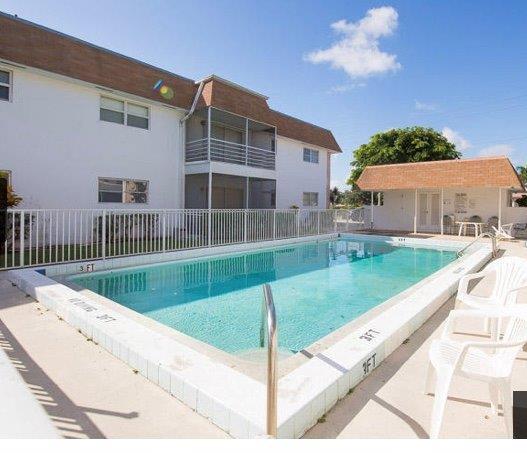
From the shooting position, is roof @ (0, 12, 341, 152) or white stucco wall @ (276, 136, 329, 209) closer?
roof @ (0, 12, 341, 152)

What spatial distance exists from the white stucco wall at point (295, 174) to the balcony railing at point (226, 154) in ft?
5.11

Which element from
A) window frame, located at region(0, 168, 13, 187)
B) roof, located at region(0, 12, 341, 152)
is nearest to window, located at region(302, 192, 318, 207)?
roof, located at region(0, 12, 341, 152)

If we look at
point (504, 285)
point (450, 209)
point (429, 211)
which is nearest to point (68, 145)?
point (504, 285)

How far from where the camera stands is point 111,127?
14.2 meters

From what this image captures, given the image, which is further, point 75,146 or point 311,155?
point 311,155

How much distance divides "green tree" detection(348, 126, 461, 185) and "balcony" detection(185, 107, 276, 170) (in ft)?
63.0

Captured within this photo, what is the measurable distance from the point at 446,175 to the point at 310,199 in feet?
29.3

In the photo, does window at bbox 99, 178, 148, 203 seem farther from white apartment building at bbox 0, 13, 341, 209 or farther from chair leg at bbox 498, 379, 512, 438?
chair leg at bbox 498, 379, 512, 438

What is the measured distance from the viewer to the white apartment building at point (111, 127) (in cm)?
1170

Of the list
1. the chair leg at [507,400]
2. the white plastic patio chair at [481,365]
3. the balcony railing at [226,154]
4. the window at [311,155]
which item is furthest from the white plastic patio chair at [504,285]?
the window at [311,155]

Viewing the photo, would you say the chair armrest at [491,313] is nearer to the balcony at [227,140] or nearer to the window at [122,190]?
the window at [122,190]

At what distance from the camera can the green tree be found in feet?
116

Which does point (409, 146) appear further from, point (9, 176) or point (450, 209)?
point (9, 176)

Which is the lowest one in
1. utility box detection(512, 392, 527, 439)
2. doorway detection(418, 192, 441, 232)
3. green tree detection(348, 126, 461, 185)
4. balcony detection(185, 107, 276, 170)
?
utility box detection(512, 392, 527, 439)
